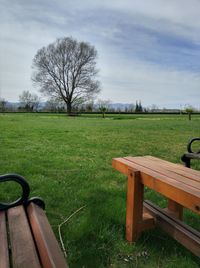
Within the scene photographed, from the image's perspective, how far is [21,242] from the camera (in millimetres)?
1354

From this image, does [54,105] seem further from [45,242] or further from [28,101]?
[45,242]

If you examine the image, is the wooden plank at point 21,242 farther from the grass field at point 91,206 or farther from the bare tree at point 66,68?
the bare tree at point 66,68

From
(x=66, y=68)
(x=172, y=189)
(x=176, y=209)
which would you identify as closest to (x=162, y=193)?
(x=172, y=189)

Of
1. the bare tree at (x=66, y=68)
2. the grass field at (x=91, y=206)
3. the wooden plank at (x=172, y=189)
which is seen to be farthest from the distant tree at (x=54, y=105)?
the wooden plank at (x=172, y=189)

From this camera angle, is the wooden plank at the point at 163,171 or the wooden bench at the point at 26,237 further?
the wooden plank at the point at 163,171

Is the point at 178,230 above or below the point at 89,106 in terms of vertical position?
below

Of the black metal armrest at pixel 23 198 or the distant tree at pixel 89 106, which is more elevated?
the distant tree at pixel 89 106

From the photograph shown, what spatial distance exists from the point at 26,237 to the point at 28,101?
4928cm

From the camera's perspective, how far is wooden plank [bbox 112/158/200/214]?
1555mm

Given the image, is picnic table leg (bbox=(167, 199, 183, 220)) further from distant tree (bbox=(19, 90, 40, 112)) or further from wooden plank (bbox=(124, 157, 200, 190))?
distant tree (bbox=(19, 90, 40, 112))

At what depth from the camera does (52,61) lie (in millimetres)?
38156

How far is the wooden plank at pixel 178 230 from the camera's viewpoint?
1.94m

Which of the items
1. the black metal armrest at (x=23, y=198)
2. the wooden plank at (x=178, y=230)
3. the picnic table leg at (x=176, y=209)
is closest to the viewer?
the black metal armrest at (x=23, y=198)

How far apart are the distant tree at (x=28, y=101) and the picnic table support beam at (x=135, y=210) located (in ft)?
152
